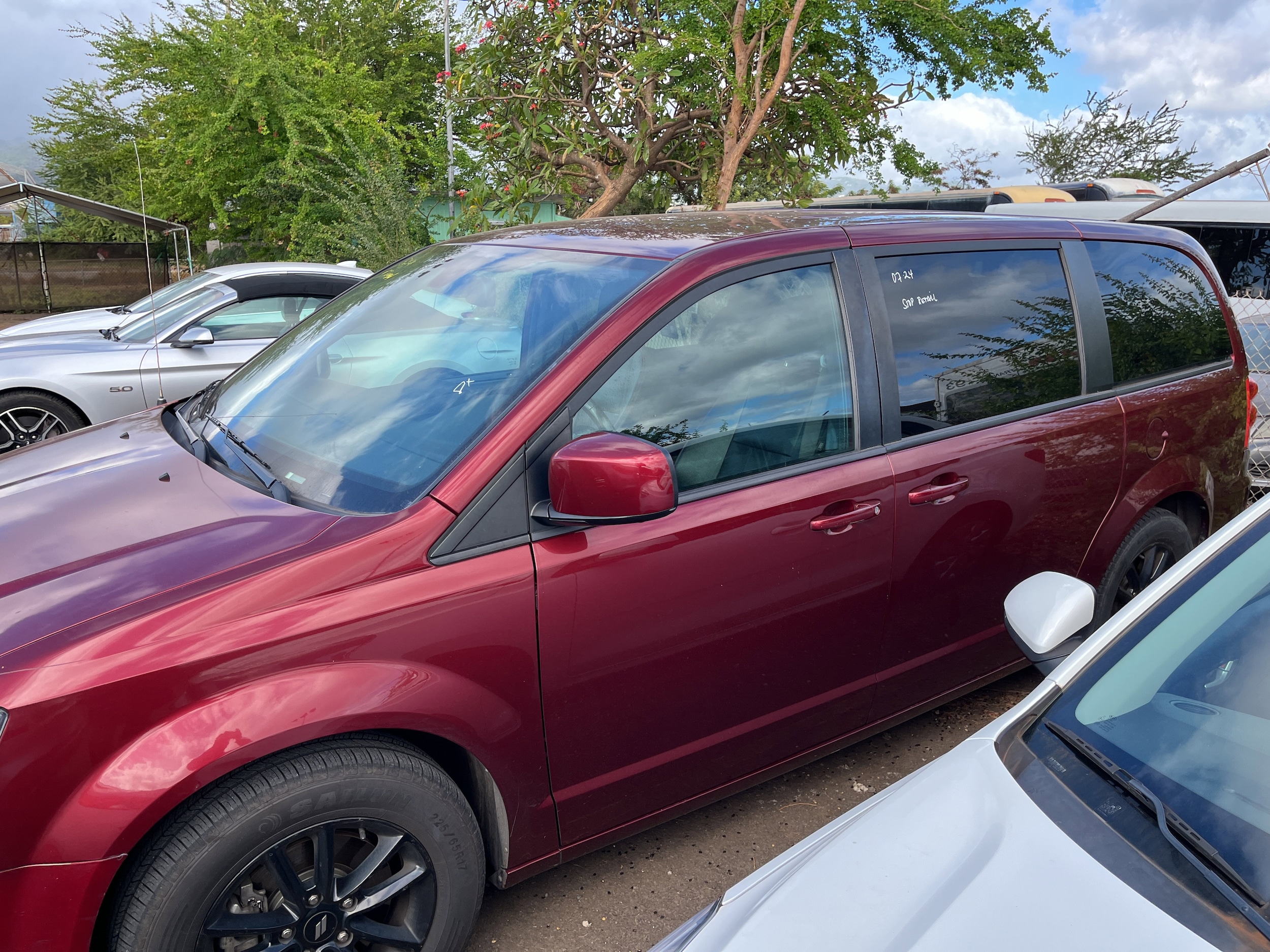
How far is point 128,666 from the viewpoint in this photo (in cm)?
177

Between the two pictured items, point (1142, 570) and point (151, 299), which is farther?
point (151, 299)

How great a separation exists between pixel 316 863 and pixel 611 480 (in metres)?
0.98

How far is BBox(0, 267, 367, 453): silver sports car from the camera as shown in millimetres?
6371

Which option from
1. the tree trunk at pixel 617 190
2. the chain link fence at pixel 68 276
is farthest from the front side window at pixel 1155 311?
the chain link fence at pixel 68 276

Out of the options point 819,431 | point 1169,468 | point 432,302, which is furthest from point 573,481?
point 1169,468

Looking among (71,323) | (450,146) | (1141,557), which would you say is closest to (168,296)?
(71,323)

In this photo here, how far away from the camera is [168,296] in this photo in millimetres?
7922

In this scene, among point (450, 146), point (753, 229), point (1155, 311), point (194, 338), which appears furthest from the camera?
point (450, 146)

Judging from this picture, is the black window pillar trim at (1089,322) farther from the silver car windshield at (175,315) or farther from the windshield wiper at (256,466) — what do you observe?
the silver car windshield at (175,315)

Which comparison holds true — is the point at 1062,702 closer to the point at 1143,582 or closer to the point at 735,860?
the point at 735,860

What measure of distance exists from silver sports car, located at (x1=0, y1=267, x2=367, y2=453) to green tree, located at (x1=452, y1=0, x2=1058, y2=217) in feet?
7.14

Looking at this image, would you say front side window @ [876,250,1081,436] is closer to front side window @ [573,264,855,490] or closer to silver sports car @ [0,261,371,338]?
front side window @ [573,264,855,490]

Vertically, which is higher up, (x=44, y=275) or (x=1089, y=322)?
(x=1089, y=322)

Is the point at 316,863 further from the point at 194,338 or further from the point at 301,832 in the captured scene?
the point at 194,338
